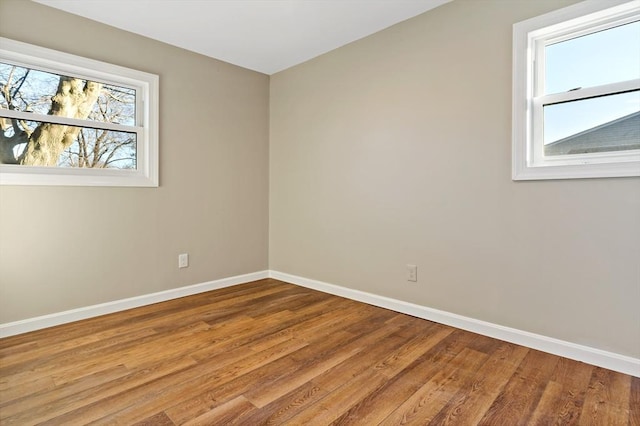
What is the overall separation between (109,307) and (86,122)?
5.01ft

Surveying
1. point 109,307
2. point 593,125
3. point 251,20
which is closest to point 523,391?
point 593,125

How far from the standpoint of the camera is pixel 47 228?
2555 mm

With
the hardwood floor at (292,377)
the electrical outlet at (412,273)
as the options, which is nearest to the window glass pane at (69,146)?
the hardwood floor at (292,377)

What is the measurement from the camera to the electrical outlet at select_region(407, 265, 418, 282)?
9.09 feet

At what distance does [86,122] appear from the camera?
2.77 m

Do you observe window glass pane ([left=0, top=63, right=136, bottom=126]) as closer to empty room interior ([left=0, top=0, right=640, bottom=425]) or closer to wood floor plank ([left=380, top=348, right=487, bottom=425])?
empty room interior ([left=0, top=0, right=640, bottom=425])

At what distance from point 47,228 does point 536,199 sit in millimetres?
3438

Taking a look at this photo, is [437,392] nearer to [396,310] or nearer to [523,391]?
[523,391]

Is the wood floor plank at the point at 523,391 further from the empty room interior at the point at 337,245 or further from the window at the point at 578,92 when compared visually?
the window at the point at 578,92

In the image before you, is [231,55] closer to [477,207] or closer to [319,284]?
[319,284]

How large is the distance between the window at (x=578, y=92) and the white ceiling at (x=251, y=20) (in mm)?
829

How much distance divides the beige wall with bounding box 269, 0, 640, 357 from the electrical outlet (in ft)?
0.18

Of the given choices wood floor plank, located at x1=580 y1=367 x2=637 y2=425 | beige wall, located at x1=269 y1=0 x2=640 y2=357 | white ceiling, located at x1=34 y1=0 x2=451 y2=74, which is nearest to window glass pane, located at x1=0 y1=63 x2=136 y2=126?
white ceiling, located at x1=34 y1=0 x2=451 y2=74

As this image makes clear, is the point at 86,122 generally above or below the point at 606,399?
above
